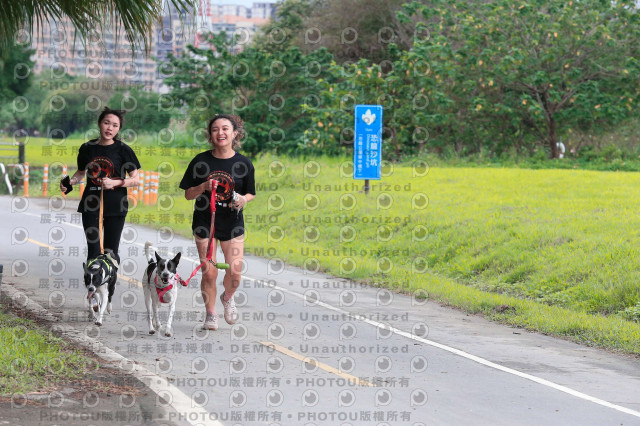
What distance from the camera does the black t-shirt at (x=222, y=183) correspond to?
920 cm

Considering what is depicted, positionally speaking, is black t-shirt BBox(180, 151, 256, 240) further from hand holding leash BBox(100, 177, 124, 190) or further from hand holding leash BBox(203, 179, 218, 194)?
hand holding leash BBox(100, 177, 124, 190)

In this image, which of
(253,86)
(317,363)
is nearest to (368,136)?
(317,363)

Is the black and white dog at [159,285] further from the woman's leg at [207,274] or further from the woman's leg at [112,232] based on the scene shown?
the woman's leg at [112,232]

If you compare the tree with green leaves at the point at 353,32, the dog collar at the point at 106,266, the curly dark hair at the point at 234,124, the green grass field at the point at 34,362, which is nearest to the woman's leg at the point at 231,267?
the curly dark hair at the point at 234,124

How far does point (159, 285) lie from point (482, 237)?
8439 mm

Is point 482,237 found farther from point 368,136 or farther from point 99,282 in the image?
point 99,282

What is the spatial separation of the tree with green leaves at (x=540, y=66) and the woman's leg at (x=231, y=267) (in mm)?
22955

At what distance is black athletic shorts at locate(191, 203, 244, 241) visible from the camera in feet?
30.7

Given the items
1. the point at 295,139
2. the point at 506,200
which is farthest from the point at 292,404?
the point at 295,139

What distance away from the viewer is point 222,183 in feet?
30.0

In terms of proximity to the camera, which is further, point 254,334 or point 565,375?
point 254,334

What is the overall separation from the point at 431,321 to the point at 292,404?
15.1 ft

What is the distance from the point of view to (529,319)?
11.4m

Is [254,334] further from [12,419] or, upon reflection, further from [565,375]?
[12,419]
